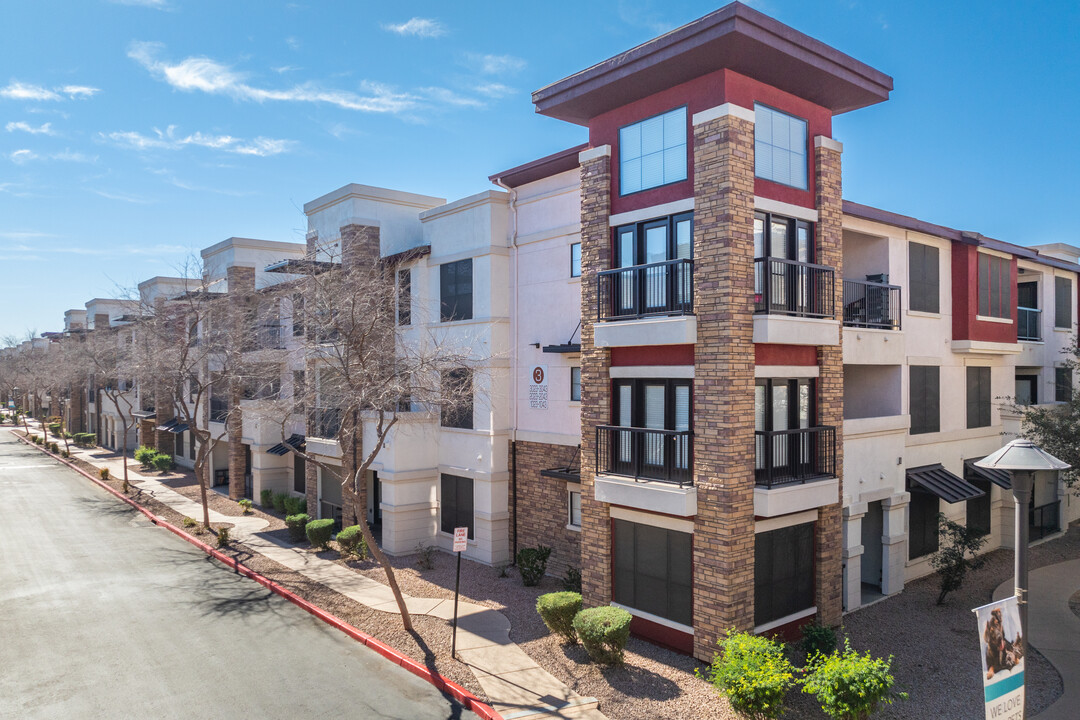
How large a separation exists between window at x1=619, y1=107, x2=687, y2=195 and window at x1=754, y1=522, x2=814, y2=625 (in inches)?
280

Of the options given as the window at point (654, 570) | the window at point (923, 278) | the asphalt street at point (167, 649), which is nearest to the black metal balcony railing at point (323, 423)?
the asphalt street at point (167, 649)

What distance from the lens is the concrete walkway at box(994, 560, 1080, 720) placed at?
11.5m

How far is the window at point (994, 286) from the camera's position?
20.1 m

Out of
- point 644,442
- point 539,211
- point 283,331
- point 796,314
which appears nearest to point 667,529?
point 644,442

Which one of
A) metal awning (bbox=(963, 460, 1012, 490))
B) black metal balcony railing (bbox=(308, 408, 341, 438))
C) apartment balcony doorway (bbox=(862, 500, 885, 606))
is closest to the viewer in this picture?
apartment balcony doorway (bbox=(862, 500, 885, 606))

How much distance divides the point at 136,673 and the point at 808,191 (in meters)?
15.9

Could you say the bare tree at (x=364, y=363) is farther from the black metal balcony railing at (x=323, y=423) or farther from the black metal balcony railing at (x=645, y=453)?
the black metal balcony railing at (x=645, y=453)

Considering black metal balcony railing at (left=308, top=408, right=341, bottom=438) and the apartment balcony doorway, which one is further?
black metal balcony railing at (left=308, top=408, right=341, bottom=438)

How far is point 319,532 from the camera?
21438 millimetres

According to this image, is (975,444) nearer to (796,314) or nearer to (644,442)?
(796,314)

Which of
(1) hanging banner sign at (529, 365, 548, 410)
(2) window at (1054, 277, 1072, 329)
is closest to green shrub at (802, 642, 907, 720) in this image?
(1) hanging banner sign at (529, 365, 548, 410)

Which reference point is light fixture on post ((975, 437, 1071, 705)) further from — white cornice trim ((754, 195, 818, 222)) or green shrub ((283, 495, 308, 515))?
green shrub ((283, 495, 308, 515))

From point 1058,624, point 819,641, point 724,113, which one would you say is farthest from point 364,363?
point 1058,624

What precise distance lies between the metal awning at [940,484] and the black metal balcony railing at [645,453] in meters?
8.26
